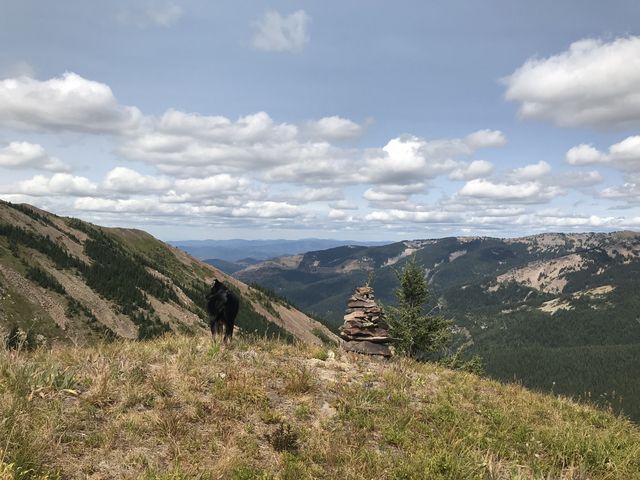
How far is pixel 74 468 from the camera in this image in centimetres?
553

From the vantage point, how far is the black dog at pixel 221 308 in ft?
40.0

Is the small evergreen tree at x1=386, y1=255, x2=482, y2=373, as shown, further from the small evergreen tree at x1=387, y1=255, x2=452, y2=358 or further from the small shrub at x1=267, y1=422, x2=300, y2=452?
the small shrub at x1=267, y1=422, x2=300, y2=452

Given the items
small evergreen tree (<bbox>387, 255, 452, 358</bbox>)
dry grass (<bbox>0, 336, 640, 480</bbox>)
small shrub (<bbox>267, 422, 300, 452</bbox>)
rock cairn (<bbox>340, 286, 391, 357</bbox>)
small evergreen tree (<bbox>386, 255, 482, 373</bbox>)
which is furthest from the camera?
small evergreen tree (<bbox>387, 255, 452, 358</bbox>)

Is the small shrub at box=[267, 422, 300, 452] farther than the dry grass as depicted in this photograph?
Yes

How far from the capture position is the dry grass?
6.01 metres

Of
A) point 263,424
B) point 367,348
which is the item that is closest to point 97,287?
point 367,348

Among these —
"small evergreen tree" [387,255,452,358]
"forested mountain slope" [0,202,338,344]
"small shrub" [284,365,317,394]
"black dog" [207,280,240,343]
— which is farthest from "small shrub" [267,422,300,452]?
"forested mountain slope" [0,202,338,344]

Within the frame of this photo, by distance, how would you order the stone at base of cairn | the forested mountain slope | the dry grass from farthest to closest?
the forested mountain slope → the stone at base of cairn → the dry grass

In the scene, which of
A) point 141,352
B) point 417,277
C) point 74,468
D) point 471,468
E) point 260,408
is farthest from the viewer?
point 417,277

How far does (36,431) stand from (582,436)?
10.2 meters

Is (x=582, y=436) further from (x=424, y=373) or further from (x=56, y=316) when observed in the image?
(x=56, y=316)

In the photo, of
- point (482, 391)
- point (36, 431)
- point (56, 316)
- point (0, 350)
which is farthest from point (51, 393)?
point (56, 316)

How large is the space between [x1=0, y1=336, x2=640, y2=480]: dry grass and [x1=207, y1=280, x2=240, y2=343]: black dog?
1189mm

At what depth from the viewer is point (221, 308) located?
12203 millimetres
